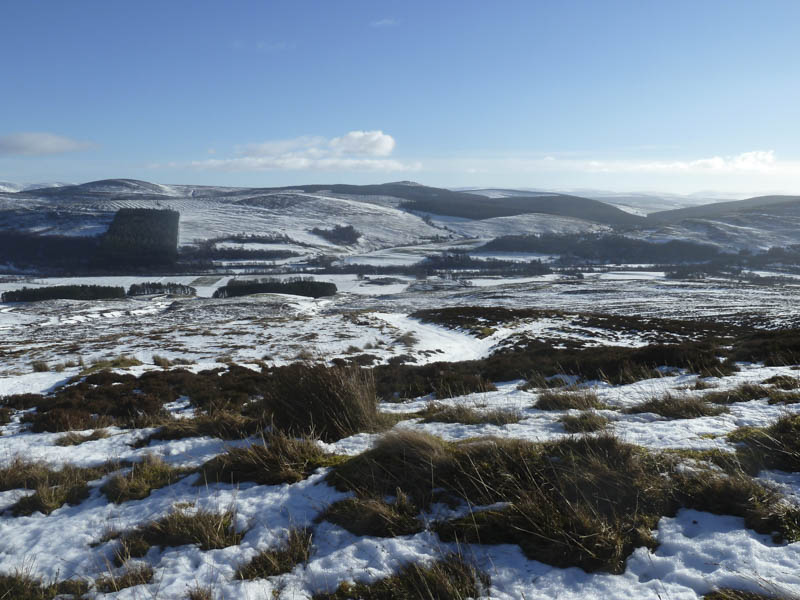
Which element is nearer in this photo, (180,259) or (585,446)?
(585,446)

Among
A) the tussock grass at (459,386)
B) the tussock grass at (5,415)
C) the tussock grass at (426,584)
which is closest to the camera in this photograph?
the tussock grass at (426,584)

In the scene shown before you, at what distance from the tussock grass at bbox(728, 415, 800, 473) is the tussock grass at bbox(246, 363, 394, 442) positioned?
4036 mm

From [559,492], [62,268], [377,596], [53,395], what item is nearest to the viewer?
[377,596]

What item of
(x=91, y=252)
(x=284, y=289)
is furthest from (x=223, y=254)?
(x=284, y=289)

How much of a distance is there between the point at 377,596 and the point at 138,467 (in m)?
3.74

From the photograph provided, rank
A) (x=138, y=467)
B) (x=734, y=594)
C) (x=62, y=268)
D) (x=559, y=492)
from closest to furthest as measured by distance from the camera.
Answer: (x=734, y=594)
(x=559, y=492)
(x=138, y=467)
(x=62, y=268)

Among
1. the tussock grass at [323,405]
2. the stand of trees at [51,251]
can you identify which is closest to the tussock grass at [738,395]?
the tussock grass at [323,405]

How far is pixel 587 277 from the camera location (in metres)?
141

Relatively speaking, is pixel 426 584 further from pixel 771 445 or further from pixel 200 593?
pixel 771 445

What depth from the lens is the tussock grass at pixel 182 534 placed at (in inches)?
146

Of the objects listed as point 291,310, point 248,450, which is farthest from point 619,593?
point 291,310

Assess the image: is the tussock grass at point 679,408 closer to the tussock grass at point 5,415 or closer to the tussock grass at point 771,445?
the tussock grass at point 771,445

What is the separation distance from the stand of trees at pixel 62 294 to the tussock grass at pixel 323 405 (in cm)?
12702

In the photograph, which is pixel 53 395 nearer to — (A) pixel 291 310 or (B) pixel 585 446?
(B) pixel 585 446
